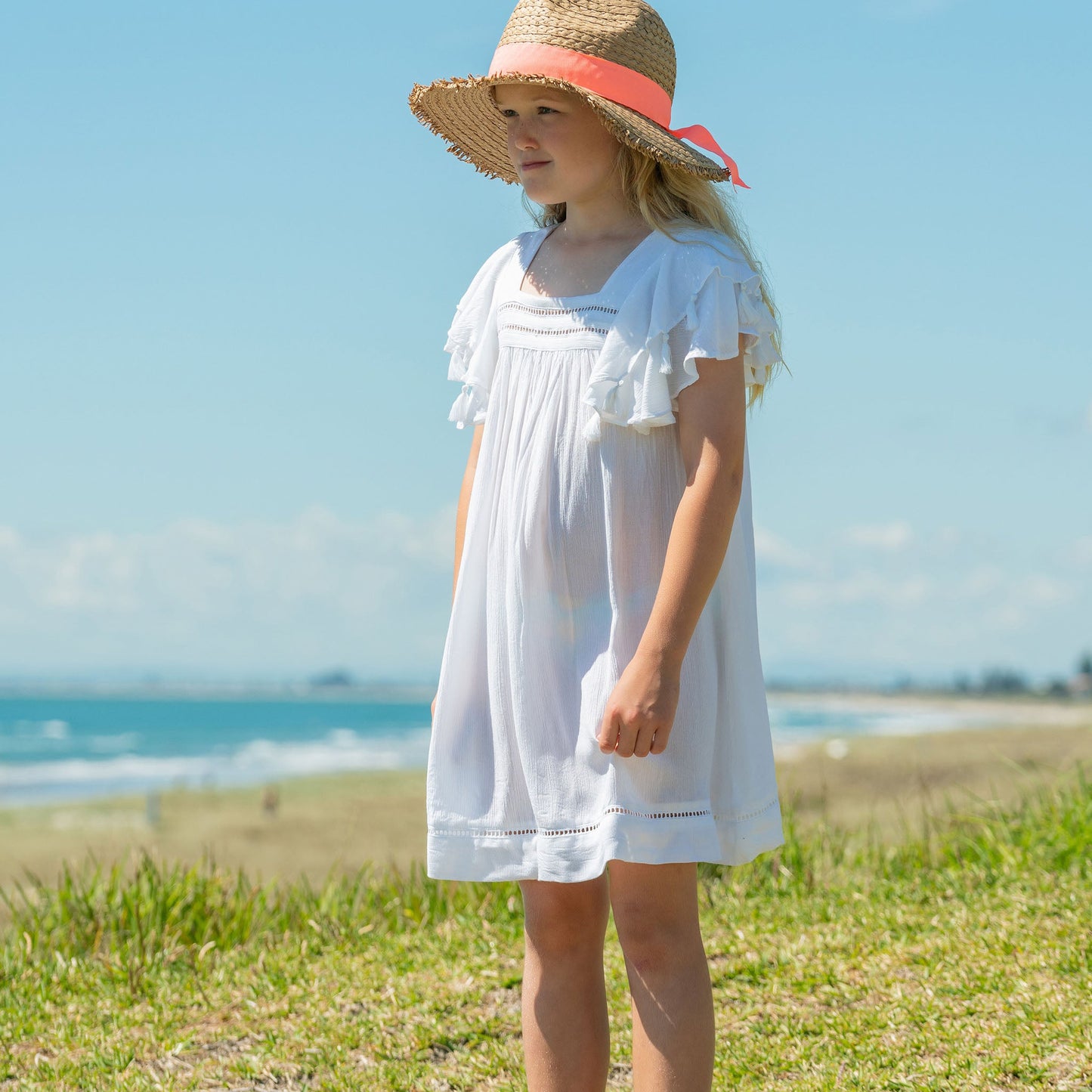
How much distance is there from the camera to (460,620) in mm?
2070

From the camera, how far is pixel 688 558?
181cm

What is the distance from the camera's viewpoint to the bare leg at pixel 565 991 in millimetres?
1982

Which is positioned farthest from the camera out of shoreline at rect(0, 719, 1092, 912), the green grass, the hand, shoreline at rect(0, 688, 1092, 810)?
shoreline at rect(0, 688, 1092, 810)

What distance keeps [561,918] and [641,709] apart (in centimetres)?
44

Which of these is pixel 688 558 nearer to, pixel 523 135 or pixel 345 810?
pixel 523 135

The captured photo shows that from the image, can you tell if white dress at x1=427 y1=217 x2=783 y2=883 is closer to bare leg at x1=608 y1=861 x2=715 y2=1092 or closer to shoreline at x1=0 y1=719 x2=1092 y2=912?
bare leg at x1=608 y1=861 x2=715 y2=1092

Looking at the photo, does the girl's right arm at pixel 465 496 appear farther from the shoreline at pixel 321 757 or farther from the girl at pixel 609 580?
the shoreline at pixel 321 757

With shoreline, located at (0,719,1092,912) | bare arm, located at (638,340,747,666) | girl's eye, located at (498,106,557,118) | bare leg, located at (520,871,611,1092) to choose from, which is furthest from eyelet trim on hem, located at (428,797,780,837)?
shoreline, located at (0,719,1092,912)

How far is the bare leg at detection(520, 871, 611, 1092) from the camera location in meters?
1.98

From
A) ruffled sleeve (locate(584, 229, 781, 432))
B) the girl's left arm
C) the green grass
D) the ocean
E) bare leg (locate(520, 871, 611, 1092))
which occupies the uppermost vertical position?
ruffled sleeve (locate(584, 229, 781, 432))

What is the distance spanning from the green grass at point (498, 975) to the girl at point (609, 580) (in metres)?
0.85

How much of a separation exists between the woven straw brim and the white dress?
0.13m

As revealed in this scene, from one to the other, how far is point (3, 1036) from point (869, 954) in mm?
2229

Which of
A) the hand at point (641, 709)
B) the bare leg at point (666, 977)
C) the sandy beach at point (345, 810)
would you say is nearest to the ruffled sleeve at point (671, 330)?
the hand at point (641, 709)
